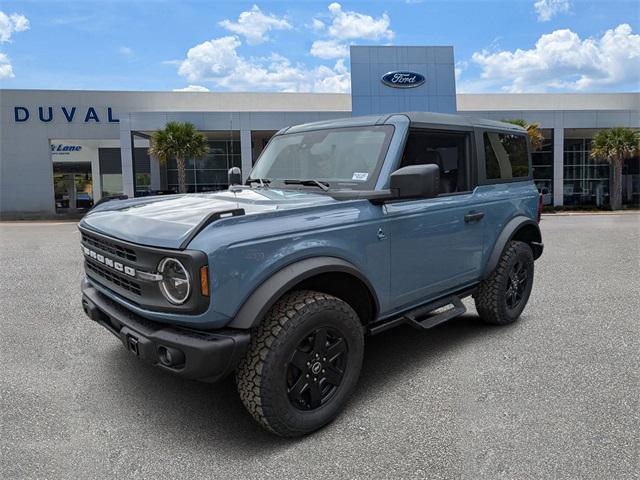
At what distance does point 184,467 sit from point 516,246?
3.78m

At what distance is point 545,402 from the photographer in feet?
11.1

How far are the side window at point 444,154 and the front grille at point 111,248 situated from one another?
210cm

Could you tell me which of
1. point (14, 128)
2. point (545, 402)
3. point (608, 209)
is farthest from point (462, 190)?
point (14, 128)

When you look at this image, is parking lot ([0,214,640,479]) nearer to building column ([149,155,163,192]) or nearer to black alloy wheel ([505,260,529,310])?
black alloy wheel ([505,260,529,310])

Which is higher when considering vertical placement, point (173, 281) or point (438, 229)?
point (438, 229)

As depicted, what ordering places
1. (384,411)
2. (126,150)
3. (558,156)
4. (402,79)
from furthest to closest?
(402,79) → (558,156) → (126,150) → (384,411)

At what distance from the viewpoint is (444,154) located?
4.34m

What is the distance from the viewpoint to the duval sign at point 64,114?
30.8m

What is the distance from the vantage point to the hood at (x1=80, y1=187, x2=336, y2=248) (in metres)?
2.80

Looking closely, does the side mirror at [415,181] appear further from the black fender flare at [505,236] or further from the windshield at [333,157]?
the black fender flare at [505,236]

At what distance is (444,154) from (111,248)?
9.24ft

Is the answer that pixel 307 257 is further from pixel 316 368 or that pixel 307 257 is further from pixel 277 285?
pixel 316 368

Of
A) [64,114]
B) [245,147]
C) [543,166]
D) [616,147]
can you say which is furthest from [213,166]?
[616,147]

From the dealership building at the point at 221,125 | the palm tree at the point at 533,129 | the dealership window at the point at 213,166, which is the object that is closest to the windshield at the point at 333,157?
the dealership building at the point at 221,125
